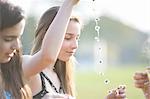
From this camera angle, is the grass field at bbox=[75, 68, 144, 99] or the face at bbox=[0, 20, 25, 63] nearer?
the face at bbox=[0, 20, 25, 63]

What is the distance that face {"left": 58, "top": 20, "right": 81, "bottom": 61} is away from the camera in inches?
80.8

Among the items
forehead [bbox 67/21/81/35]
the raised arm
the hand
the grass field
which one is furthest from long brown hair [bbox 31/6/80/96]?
the grass field

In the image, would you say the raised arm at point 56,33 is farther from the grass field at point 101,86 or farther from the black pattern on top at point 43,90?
the grass field at point 101,86

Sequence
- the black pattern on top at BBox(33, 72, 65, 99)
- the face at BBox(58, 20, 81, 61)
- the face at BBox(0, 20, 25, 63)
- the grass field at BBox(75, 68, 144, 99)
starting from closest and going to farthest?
the face at BBox(0, 20, 25, 63)
the black pattern on top at BBox(33, 72, 65, 99)
the face at BBox(58, 20, 81, 61)
the grass field at BBox(75, 68, 144, 99)

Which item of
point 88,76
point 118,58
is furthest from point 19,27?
point 118,58

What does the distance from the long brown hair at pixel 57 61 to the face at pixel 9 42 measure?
0.34 meters

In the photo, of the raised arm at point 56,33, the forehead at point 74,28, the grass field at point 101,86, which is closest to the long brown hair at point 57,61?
the forehead at point 74,28

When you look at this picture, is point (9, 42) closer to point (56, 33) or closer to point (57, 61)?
point (56, 33)

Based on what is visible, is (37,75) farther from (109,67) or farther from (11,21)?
(109,67)

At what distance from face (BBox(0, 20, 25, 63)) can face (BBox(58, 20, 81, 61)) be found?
366mm

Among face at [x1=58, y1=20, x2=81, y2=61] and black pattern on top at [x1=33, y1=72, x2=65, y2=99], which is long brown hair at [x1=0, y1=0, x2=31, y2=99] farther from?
face at [x1=58, y1=20, x2=81, y2=61]

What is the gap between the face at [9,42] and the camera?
168 cm

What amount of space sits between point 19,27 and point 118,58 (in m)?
23.0

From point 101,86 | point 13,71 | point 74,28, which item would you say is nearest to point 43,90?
point 13,71
